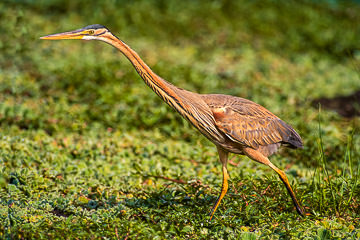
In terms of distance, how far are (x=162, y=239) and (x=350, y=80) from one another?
6108 mm

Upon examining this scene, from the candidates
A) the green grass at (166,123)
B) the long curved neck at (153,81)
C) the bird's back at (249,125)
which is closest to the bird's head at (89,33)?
the long curved neck at (153,81)

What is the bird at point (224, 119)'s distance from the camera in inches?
139

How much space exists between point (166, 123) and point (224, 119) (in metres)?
2.52

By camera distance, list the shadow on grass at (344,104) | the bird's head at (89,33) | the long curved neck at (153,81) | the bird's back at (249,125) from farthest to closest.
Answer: the shadow on grass at (344,104) < the bird's back at (249,125) < the long curved neck at (153,81) < the bird's head at (89,33)

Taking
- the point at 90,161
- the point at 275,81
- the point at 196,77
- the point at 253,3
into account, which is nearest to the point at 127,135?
the point at 90,161

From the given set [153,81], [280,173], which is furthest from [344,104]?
[153,81]

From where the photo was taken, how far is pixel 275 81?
7965 mm

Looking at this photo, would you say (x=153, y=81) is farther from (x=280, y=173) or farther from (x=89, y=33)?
(x=280, y=173)

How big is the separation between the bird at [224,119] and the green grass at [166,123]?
1.04 feet

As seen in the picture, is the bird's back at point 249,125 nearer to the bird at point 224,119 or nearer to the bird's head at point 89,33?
the bird at point 224,119

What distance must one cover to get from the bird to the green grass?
1.04ft

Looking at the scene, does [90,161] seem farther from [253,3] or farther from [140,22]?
[253,3]

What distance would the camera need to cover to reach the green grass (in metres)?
3.75

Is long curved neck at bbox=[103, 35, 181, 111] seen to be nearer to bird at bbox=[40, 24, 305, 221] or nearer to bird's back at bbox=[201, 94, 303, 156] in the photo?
bird at bbox=[40, 24, 305, 221]
